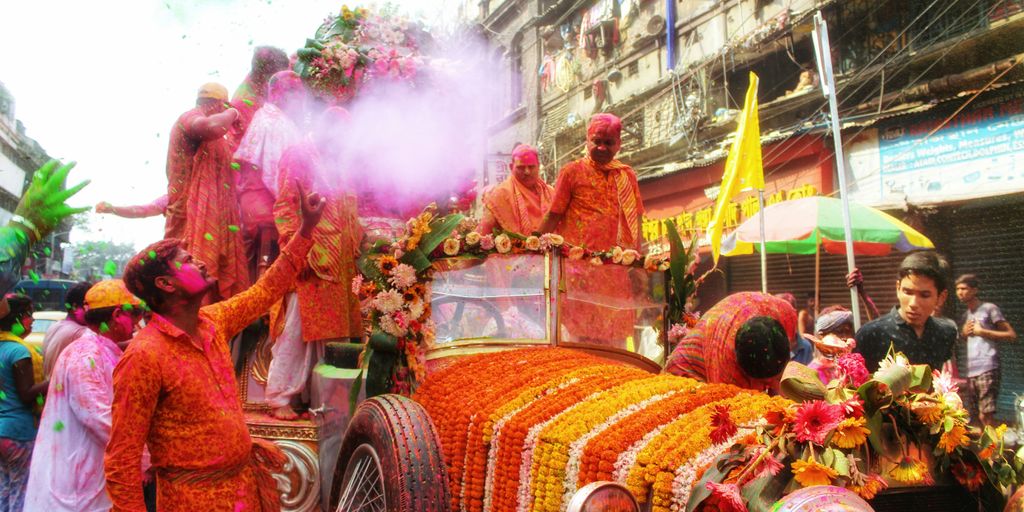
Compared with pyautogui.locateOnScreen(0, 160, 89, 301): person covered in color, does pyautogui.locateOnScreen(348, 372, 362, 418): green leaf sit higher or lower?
lower

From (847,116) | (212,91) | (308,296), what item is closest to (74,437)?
(308,296)

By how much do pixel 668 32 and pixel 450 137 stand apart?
13.8 meters

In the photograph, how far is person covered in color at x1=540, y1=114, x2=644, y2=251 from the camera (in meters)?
4.80

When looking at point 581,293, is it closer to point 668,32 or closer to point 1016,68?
point 1016,68

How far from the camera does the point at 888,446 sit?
6.22ft

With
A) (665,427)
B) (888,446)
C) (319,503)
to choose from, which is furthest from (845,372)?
(319,503)

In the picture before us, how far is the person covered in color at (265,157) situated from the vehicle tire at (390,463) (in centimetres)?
223

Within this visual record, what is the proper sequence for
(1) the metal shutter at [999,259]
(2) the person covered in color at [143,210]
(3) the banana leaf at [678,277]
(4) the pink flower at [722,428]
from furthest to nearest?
(1) the metal shutter at [999,259] < (2) the person covered in color at [143,210] < (3) the banana leaf at [678,277] < (4) the pink flower at [722,428]

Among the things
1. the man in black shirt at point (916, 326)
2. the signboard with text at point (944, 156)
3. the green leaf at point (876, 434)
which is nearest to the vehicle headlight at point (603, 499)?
the green leaf at point (876, 434)

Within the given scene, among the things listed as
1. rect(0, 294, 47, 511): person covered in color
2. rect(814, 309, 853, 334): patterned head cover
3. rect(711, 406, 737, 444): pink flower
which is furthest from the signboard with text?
rect(0, 294, 47, 511): person covered in color

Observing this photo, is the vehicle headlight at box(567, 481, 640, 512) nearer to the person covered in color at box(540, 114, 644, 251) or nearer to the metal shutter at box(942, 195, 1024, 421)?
the person covered in color at box(540, 114, 644, 251)

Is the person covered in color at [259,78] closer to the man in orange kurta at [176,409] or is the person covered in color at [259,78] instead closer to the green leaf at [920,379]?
the man in orange kurta at [176,409]

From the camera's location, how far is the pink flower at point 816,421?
5.87ft

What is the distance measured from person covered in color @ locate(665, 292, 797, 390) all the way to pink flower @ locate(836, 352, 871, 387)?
1.14 meters
